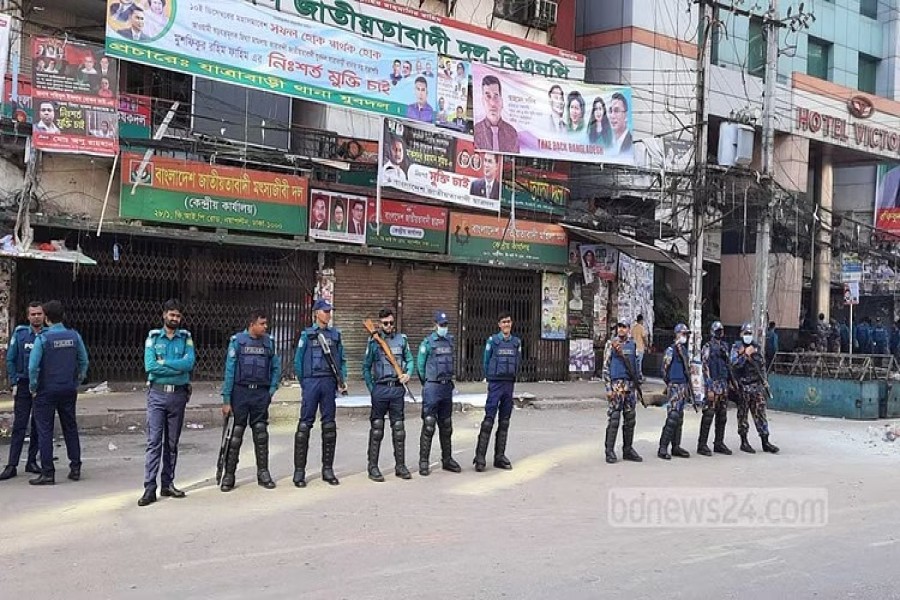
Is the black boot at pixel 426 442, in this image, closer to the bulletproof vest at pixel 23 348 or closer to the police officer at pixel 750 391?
the bulletproof vest at pixel 23 348

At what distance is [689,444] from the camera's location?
Answer: 1233 centimetres

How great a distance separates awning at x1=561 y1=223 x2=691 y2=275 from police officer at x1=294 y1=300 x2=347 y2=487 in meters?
11.9

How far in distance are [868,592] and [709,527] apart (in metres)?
1.80

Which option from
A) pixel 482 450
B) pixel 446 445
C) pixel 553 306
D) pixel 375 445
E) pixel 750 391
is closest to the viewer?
pixel 375 445

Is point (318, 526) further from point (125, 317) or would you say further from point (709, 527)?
point (125, 317)

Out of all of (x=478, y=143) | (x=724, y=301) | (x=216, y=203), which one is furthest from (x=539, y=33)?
(x=724, y=301)

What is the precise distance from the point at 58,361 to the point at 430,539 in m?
4.21

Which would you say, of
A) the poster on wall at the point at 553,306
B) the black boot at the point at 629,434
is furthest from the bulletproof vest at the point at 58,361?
the poster on wall at the point at 553,306

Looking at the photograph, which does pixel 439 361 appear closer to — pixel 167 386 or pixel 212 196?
pixel 167 386

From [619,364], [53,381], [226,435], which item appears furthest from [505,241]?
[53,381]

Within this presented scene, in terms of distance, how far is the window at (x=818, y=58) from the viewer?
29.8m

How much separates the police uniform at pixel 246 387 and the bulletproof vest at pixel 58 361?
5.25 feet

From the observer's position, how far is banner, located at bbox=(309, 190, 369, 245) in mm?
16397

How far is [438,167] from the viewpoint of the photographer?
56.5ft
